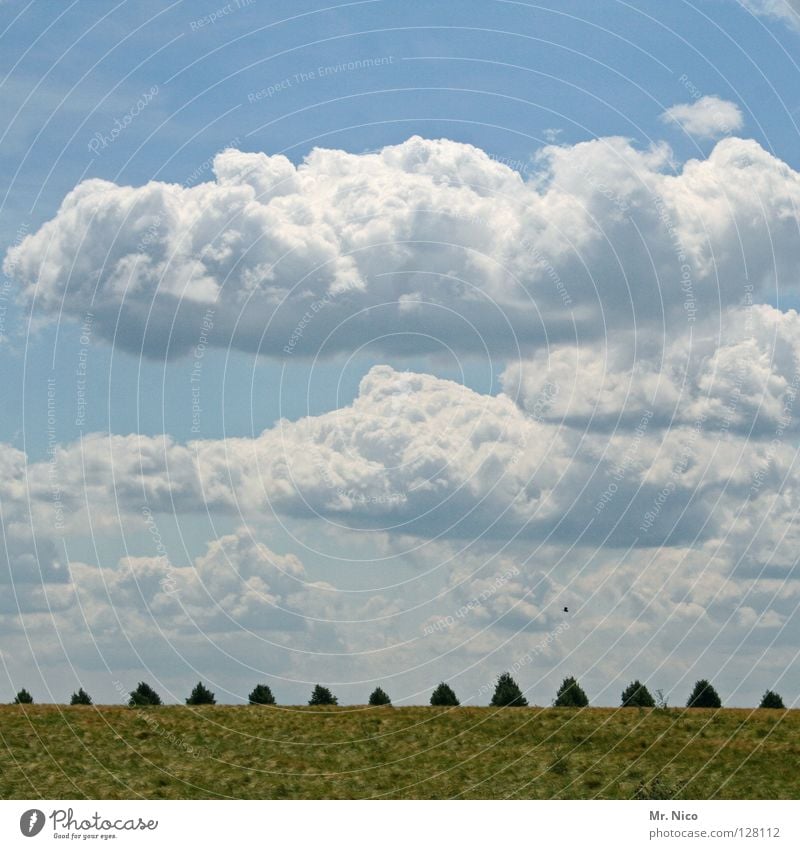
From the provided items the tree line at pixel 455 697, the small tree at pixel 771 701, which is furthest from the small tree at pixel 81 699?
the small tree at pixel 771 701

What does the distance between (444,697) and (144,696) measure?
44.3ft

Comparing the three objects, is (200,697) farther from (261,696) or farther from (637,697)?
(637,697)

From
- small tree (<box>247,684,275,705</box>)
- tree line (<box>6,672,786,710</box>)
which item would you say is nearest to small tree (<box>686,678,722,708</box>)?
tree line (<box>6,672,786,710</box>)

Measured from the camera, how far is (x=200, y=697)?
60.7 m

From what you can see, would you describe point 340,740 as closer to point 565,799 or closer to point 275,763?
point 275,763

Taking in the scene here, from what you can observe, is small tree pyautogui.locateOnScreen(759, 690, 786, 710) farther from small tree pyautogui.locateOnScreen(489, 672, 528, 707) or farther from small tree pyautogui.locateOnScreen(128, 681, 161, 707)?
small tree pyautogui.locateOnScreen(128, 681, 161, 707)

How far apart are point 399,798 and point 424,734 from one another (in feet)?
18.7

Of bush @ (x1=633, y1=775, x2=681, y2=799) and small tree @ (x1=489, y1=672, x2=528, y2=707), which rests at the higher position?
small tree @ (x1=489, y1=672, x2=528, y2=707)

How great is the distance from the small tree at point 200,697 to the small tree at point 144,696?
1523 millimetres

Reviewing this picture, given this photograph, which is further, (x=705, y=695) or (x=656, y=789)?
(x=705, y=695)

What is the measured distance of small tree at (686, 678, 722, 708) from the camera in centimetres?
6053

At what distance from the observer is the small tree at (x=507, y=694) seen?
6041 cm

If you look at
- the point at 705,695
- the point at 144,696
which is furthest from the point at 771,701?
the point at 144,696
